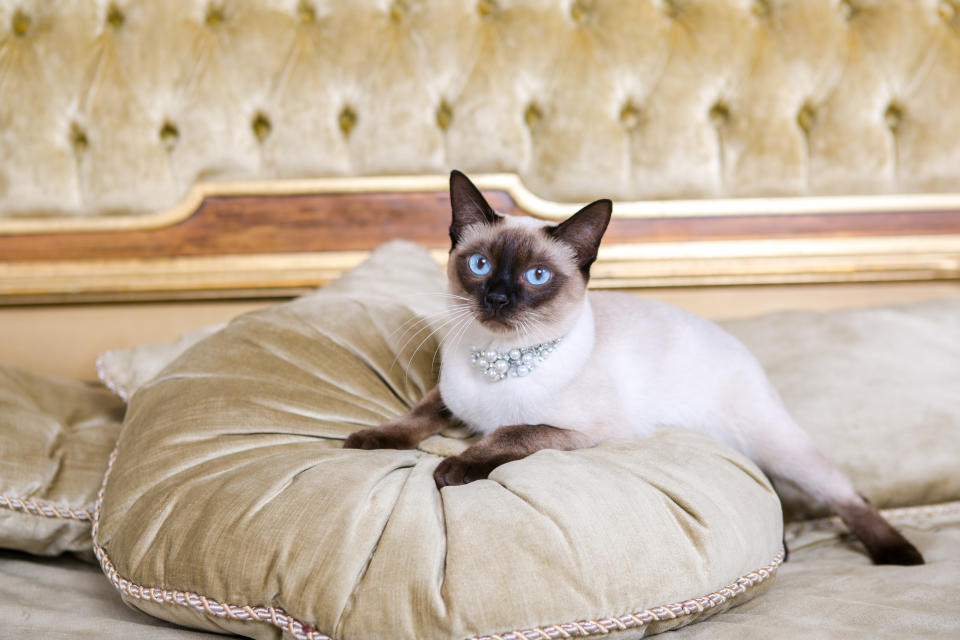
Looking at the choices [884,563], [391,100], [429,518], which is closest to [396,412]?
[429,518]

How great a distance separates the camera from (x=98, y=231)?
2.11 meters

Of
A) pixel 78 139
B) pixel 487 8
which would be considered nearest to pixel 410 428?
pixel 487 8

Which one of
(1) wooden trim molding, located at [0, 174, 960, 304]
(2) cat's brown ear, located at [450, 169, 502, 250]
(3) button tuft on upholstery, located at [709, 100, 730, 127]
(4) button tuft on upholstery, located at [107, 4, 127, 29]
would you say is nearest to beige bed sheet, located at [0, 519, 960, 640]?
(2) cat's brown ear, located at [450, 169, 502, 250]

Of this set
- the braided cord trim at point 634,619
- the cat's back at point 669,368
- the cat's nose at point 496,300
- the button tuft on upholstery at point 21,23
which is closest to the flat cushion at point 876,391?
the cat's back at point 669,368

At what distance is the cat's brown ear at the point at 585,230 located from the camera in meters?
1.20

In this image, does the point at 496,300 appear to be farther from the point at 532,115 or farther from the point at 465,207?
the point at 532,115

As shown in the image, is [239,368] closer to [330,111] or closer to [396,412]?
[396,412]

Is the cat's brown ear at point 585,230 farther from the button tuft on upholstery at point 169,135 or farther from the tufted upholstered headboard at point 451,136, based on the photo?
the button tuft on upholstery at point 169,135

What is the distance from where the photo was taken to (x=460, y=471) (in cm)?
107

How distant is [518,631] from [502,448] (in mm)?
339

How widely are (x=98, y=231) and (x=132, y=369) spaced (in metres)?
0.75

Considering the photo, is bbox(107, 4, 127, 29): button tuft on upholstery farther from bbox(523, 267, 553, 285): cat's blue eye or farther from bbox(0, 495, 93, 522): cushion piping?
bbox(523, 267, 553, 285): cat's blue eye

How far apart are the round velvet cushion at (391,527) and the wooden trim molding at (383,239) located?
0.88 metres

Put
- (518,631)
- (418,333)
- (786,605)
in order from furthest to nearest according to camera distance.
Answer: (418,333) → (786,605) → (518,631)
